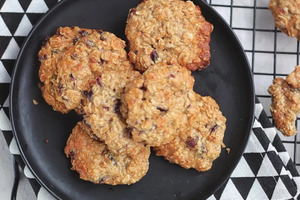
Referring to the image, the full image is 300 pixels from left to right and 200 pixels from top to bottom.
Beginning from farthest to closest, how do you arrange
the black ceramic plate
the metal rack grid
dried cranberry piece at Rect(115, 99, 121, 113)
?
1. the metal rack grid
2. the black ceramic plate
3. dried cranberry piece at Rect(115, 99, 121, 113)

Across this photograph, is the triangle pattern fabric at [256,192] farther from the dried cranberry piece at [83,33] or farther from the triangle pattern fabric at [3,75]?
the triangle pattern fabric at [3,75]

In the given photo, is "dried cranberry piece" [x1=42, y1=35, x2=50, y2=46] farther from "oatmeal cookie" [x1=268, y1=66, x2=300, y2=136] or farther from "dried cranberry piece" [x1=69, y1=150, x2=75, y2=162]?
"oatmeal cookie" [x1=268, y1=66, x2=300, y2=136]

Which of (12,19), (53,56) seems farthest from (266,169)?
(12,19)

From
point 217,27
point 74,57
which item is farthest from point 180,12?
point 74,57

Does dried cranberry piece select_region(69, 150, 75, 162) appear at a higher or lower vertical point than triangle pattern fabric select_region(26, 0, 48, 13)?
lower

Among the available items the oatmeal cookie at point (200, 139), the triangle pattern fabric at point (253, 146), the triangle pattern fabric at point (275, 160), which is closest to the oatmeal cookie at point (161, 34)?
the oatmeal cookie at point (200, 139)

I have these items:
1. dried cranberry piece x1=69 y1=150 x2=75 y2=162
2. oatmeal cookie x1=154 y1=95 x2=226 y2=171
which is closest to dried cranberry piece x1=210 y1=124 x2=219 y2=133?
oatmeal cookie x1=154 y1=95 x2=226 y2=171

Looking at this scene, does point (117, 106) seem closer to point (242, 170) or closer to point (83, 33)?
point (83, 33)
